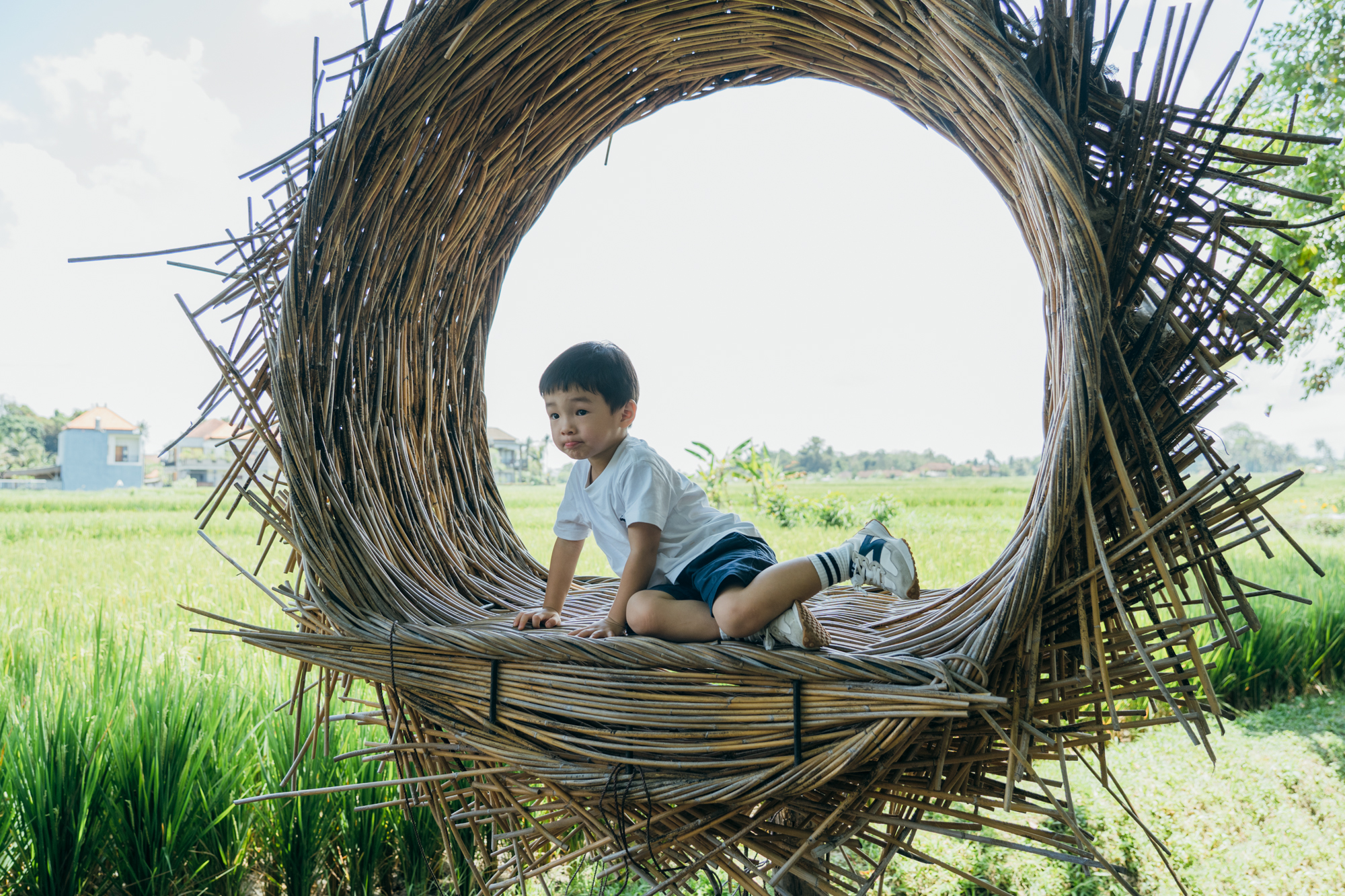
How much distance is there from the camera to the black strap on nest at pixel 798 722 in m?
0.74

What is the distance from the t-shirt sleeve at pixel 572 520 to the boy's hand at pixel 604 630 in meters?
0.25

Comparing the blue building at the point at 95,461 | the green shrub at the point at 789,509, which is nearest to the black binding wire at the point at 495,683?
the green shrub at the point at 789,509

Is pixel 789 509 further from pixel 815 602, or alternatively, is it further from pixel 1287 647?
pixel 815 602

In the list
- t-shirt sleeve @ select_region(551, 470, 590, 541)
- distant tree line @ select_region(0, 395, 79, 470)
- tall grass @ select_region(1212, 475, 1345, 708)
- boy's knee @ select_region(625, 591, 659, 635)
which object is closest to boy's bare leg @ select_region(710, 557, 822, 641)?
boy's knee @ select_region(625, 591, 659, 635)

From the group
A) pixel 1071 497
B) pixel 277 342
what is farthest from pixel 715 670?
pixel 277 342

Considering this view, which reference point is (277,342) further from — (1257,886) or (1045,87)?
(1257,886)

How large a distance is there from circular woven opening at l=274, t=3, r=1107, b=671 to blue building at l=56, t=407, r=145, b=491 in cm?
801

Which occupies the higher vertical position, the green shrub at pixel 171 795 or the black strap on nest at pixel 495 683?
the black strap on nest at pixel 495 683

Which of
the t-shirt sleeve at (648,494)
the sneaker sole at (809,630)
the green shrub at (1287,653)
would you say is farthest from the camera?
the green shrub at (1287,653)

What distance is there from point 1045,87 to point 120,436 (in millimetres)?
10116

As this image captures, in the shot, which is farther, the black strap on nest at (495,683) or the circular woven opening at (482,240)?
the black strap on nest at (495,683)

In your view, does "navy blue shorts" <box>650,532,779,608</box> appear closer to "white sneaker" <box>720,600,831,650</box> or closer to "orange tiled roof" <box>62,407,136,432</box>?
"white sneaker" <box>720,600,831,650</box>

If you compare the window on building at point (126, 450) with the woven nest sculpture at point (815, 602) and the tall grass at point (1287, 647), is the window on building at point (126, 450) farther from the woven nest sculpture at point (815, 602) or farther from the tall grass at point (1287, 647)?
the tall grass at point (1287, 647)

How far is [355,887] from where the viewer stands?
1.51 m
